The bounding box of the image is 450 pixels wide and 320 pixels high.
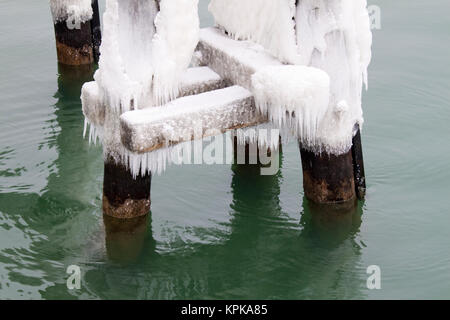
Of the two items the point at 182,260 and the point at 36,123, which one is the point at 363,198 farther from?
the point at 36,123

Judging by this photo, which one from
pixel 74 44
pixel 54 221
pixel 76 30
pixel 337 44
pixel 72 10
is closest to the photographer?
pixel 337 44

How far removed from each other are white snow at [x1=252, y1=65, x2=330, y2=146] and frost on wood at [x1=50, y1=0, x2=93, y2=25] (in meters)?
5.16

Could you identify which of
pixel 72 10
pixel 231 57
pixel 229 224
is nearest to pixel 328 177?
pixel 229 224

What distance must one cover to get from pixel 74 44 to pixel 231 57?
497 centimetres

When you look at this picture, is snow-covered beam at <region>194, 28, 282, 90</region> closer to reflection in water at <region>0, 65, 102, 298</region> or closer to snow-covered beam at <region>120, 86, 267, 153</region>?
snow-covered beam at <region>120, 86, 267, 153</region>

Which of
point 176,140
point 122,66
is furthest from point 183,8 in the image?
point 176,140

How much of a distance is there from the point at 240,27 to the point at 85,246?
262 cm

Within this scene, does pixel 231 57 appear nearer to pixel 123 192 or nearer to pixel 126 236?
pixel 123 192

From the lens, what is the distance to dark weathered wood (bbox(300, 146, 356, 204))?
7.97 metres

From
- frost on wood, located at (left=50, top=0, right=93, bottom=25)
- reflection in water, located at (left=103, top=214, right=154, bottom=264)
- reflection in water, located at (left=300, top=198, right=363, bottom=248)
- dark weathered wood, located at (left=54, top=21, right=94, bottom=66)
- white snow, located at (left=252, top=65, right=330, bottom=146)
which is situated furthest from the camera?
dark weathered wood, located at (left=54, top=21, right=94, bottom=66)

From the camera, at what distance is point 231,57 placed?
7.79 meters

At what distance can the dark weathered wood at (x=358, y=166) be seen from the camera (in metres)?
8.00

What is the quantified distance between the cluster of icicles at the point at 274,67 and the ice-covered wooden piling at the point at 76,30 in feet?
14.5

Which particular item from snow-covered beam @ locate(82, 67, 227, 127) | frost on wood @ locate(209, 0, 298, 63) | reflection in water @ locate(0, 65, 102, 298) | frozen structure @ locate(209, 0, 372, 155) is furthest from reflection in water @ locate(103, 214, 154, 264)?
frost on wood @ locate(209, 0, 298, 63)
